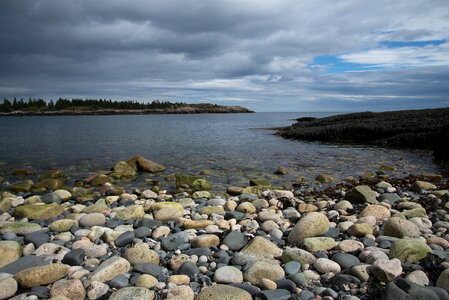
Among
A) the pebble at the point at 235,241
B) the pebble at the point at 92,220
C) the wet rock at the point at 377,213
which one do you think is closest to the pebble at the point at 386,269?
the pebble at the point at 235,241

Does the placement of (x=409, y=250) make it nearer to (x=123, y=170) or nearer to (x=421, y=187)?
(x=421, y=187)

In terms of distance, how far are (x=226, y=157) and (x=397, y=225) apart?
51.8 ft

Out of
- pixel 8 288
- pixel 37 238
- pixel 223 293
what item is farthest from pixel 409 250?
pixel 37 238

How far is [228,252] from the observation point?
19.9 feet

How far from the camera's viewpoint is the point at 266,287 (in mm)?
4816

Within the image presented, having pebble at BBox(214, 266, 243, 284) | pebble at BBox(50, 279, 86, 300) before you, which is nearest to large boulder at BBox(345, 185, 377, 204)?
pebble at BBox(214, 266, 243, 284)

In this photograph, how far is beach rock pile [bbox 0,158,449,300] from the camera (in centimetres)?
468

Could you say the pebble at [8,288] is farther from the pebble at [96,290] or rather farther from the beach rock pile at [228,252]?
the pebble at [96,290]

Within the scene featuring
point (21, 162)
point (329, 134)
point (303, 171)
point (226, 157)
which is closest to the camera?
point (303, 171)

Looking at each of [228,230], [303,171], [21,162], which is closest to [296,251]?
[228,230]

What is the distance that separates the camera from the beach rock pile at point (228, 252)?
15.3ft

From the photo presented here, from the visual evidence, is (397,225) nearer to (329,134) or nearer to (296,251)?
(296,251)

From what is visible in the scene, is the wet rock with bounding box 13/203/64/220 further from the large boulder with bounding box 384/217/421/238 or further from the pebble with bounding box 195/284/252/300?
the large boulder with bounding box 384/217/421/238

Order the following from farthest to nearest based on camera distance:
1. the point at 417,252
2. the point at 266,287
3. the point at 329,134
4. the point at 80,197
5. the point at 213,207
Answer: the point at 329,134, the point at 80,197, the point at 213,207, the point at 417,252, the point at 266,287
